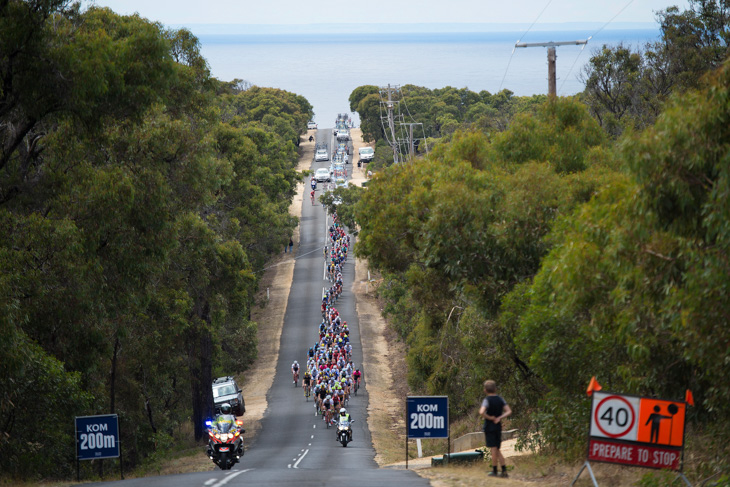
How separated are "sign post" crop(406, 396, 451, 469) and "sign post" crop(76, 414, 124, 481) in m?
6.02

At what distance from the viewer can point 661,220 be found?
9.65 meters

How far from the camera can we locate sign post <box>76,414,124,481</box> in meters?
17.3

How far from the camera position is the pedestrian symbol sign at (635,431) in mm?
10578

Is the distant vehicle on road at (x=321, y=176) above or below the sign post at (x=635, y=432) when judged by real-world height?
above

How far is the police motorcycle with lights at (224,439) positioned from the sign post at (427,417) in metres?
4.79

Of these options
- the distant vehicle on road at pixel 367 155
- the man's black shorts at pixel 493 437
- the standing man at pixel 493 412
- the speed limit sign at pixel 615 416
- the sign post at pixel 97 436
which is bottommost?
the sign post at pixel 97 436

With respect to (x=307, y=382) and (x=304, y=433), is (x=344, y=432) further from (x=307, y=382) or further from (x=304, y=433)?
(x=307, y=382)

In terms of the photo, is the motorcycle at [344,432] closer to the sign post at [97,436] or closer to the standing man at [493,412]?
the sign post at [97,436]

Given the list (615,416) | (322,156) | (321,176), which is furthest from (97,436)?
(322,156)

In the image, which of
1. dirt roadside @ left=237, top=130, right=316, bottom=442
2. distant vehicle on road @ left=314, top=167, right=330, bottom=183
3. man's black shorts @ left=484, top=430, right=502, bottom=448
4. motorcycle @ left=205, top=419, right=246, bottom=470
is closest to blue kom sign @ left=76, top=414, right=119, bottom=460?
motorcycle @ left=205, top=419, right=246, bottom=470

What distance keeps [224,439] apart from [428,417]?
5.25m

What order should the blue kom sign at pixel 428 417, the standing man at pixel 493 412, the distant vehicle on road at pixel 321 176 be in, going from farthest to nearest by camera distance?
the distant vehicle on road at pixel 321 176, the blue kom sign at pixel 428 417, the standing man at pixel 493 412

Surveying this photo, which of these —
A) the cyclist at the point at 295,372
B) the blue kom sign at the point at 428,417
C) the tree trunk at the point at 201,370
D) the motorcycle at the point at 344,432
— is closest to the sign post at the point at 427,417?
the blue kom sign at the point at 428,417

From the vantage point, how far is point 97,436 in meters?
17.4
